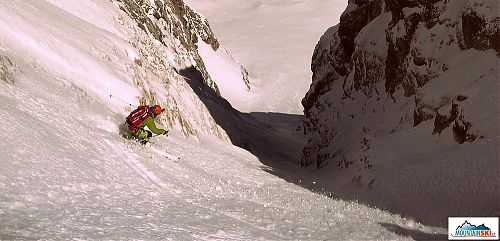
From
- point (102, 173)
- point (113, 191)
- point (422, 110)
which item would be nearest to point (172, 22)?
point (422, 110)

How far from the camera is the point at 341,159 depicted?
28656 millimetres

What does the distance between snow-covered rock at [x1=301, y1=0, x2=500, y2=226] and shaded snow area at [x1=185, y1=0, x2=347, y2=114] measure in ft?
112

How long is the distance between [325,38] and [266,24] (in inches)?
2022

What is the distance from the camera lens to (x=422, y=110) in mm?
22781

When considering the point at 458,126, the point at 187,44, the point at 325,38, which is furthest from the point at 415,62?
the point at 187,44

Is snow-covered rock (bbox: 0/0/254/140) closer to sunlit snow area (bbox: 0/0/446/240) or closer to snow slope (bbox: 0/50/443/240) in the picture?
sunlit snow area (bbox: 0/0/446/240)

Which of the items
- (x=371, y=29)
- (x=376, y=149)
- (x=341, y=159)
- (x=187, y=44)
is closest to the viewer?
(x=376, y=149)

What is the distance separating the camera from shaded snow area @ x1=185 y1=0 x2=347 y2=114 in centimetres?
7056

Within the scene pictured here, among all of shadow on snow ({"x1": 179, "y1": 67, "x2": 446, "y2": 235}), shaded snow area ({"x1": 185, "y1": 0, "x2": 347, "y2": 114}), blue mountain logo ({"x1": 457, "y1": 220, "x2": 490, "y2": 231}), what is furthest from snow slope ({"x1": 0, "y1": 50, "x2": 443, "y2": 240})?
shaded snow area ({"x1": 185, "y1": 0, "x2": 347, "y2": 114})

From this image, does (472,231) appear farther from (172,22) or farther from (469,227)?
(172,22)

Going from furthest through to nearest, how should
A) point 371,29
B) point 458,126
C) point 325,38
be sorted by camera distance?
point 325,38 < point 371,29 < point 458,126

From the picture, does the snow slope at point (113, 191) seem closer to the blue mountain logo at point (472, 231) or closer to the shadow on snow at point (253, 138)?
the blue mountain logo at point (472, 231)

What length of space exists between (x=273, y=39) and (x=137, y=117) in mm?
76024

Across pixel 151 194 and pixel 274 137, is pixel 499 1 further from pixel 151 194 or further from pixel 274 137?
pixel 274 137
